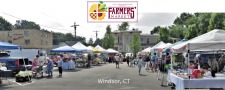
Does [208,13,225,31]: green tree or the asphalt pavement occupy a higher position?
[208,13,225,31]: green tree

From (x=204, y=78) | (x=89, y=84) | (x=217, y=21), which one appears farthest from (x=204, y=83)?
(x=217, y=21)

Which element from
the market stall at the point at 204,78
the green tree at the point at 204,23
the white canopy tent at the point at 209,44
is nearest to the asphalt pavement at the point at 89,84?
the market stall at the point at 204,78

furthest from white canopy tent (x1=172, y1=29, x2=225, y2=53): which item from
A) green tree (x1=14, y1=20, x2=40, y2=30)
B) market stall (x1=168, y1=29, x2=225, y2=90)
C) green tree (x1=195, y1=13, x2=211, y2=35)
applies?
green tree (x1=14, y1=20, x2=40, y2=30)

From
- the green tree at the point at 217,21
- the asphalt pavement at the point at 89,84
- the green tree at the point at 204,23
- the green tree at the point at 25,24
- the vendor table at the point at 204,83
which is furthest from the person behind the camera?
the green tree at the point at 25,24

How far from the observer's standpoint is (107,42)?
94.0 metres

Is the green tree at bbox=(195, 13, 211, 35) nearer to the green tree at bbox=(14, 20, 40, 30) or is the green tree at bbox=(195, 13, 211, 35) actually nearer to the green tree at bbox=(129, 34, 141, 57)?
the green tree at bbox=(129, 34, 141, 57)

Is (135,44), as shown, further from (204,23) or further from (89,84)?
(89,84)

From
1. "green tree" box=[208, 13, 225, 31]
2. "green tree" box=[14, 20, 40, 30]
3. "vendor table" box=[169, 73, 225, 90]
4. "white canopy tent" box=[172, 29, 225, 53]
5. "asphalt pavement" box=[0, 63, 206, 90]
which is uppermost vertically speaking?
"green tree" box=[14, 20, 40, 30]

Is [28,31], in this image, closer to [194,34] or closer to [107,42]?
[107,42]

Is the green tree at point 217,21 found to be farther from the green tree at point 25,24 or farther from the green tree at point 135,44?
the green tree at point 25,24

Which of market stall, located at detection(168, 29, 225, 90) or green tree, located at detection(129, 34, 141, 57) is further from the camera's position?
green tree, located at detection(129, 34, 141, 57)

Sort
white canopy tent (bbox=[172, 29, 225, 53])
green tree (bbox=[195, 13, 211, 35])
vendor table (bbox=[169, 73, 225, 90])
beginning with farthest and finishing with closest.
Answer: green tree (bbox=[195, 13, 211, 35]) < white canopy tent (bbox=[172, 29, 225, 53]) < vendor table (bbox=[169, 73, 225, 90])

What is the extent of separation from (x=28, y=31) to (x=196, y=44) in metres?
70.0

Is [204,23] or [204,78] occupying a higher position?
[204,23]
